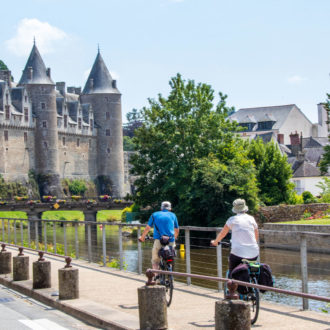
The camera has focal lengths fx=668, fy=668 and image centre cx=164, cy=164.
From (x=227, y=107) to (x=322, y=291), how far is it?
26.3 metres

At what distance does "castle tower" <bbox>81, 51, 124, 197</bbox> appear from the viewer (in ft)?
295

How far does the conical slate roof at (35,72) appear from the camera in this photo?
79919mm

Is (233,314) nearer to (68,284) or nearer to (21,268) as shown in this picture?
(68,284)

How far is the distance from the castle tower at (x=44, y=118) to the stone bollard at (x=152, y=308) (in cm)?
7237

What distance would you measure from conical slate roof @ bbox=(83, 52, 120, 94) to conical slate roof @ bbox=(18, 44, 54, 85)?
10109mm

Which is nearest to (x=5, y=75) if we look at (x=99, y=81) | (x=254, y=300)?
(x=99, y=81)

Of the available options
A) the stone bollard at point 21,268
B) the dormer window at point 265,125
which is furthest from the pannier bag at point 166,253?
the dormer window at point 265,125

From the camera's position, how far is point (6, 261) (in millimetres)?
13539

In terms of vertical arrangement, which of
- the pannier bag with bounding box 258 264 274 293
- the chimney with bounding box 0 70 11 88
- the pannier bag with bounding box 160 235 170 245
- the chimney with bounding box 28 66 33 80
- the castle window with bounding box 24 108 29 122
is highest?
the chimney with bounding box 28 66 33 80

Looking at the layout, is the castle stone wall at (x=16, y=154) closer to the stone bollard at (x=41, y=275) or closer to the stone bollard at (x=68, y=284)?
the stone bollard at (x=41, y=275)

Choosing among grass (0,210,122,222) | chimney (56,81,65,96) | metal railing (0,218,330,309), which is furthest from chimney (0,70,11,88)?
metal railing (0,218,330,309)

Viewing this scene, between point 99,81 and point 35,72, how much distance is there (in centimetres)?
1202

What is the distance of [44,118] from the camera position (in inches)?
3147

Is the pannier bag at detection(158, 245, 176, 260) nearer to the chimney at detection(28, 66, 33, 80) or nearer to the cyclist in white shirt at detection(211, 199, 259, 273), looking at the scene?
the cyclist in white shirt at detection(211, 199, 259, 273)
